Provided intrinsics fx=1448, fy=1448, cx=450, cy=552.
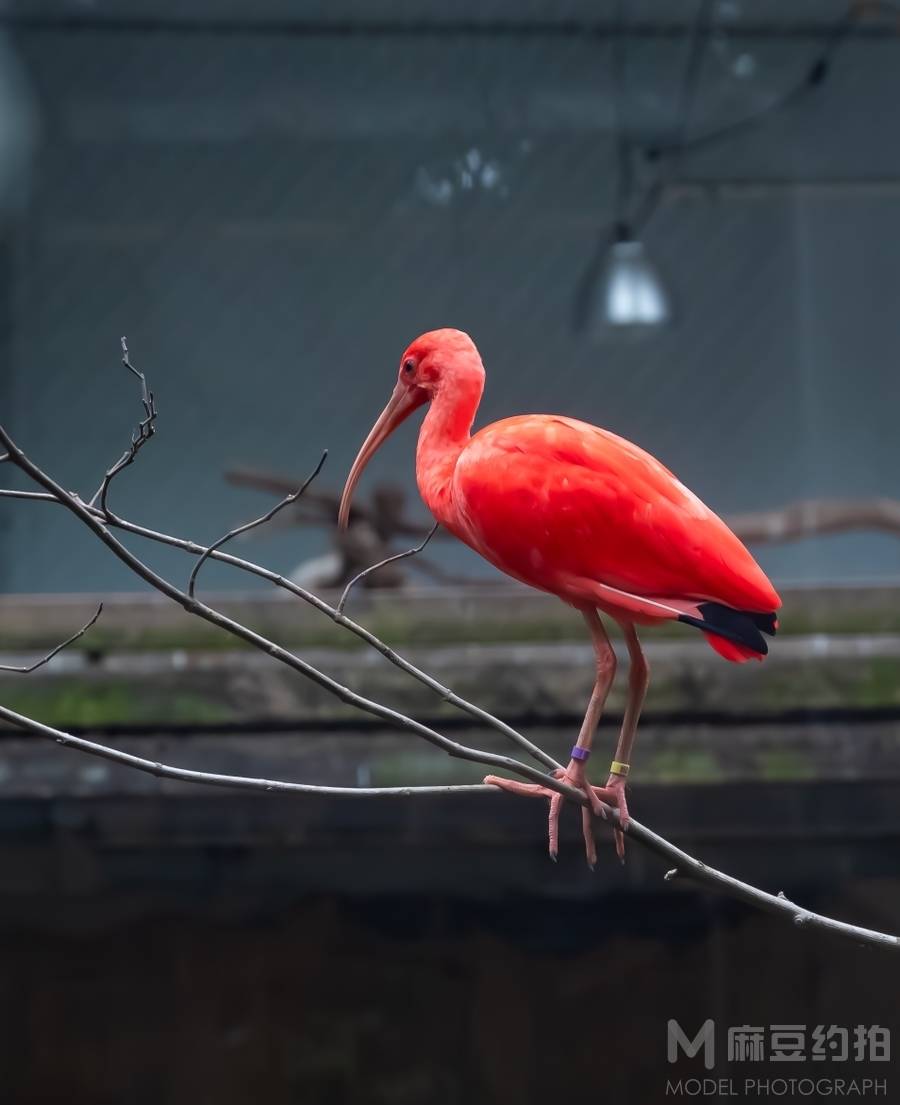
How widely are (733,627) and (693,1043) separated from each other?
170 cm

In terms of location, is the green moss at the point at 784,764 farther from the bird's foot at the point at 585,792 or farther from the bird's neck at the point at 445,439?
the bird's neck at the point at 445,439

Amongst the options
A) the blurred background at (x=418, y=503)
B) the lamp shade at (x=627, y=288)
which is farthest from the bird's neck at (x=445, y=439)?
the lamp shade at (x=627, y=288)

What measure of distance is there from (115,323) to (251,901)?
1.33m

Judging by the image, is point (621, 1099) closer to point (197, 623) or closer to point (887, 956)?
point (887, 956)

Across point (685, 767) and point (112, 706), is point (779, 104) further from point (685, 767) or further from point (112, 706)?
point (112, 706)

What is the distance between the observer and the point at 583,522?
1014 mm

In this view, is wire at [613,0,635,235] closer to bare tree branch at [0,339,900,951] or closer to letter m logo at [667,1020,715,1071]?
letter m logo at [667,1020,715,1071]

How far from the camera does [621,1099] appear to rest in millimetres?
2582

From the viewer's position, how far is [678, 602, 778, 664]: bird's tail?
98 cm

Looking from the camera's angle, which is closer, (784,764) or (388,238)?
(784,764)
